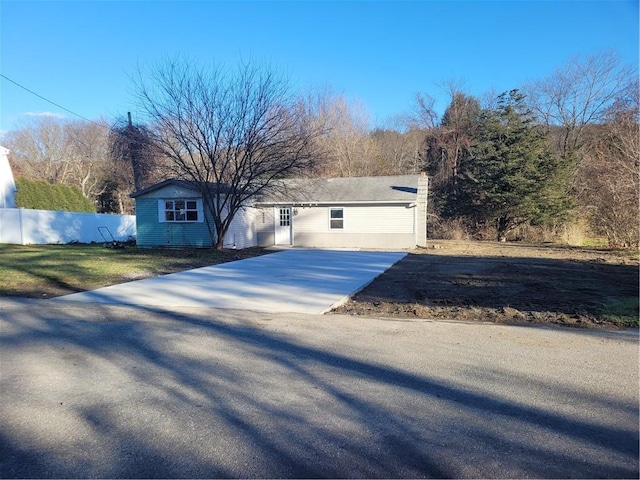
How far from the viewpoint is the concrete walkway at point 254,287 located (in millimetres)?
8441

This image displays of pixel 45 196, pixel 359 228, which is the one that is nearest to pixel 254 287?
pixel 359 228

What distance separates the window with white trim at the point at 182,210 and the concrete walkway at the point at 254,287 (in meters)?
6.80

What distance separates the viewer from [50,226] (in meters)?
24.7

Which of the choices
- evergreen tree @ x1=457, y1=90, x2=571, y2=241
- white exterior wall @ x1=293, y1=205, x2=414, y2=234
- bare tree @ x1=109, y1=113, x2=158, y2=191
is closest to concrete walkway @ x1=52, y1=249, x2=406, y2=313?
white exterior wall @ x1=293, y1=205, x2=414, y2=234

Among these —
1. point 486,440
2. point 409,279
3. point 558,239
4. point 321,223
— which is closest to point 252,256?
point 321,223

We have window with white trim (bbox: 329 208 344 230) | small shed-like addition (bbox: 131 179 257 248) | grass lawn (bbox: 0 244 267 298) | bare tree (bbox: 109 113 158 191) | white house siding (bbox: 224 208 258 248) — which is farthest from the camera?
window with white trim (bbox: 329 208 344 230)

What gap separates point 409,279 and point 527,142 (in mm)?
23072

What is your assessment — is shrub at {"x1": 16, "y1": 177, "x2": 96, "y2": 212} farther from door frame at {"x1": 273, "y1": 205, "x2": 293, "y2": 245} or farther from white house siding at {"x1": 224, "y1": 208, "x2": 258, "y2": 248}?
door frame at {"x1": 273, "y1": 205, "x2": 293, "y2": 245}

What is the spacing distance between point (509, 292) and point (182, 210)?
53.0 feet

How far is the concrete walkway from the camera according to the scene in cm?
844

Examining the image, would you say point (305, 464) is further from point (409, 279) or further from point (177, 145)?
point (177, 145)

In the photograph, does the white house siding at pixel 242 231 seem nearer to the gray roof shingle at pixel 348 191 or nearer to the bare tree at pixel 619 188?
the gray roof shingle at pixel 348 191

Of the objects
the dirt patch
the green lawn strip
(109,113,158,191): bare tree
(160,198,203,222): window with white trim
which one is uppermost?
(109,113,158,191): bare tree

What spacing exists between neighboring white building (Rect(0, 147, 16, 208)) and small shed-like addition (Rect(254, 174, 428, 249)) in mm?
18910
